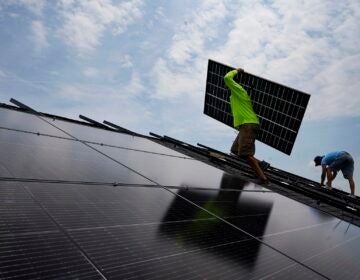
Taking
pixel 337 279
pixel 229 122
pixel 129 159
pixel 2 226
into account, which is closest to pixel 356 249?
pixel 337 279

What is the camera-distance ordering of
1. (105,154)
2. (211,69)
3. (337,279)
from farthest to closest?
(211,69), (105,154), (337,279)

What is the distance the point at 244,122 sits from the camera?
27.8ft

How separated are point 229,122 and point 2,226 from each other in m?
11.1

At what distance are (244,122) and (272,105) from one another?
3.41 meters

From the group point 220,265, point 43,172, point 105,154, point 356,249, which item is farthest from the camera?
point 105,154

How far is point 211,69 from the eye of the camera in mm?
12883

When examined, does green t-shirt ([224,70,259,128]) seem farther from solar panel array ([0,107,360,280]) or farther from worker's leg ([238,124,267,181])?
solar panel array ([0,107,360,280])

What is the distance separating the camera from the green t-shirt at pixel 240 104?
27.9 ft

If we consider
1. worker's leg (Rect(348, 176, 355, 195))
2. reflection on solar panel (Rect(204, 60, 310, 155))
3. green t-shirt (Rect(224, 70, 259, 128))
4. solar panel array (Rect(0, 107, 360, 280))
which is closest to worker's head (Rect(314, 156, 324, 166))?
worker's leg (Rect(348, 176, 355, 195))

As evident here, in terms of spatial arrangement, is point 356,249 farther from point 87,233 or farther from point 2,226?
point 2,226

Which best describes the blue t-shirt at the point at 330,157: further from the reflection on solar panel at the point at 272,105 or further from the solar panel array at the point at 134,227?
the solar panel array at the point at 134,227

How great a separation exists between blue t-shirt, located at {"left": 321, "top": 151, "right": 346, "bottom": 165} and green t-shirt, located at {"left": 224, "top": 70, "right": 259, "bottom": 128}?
584 cm

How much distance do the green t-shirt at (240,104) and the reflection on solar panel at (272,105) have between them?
2.87m

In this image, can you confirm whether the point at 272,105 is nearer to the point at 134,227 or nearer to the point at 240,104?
the point at 240,104
